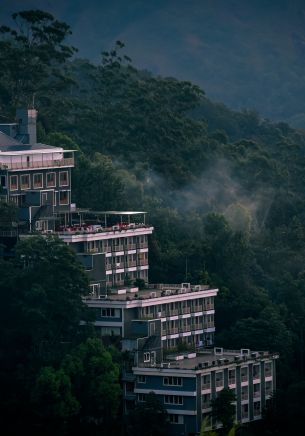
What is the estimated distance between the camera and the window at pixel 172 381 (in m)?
105

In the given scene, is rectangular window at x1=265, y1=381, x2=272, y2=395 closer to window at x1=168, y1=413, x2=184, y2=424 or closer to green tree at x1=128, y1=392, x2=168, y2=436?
window at x1=168, y1=413, x2=184, y2=424

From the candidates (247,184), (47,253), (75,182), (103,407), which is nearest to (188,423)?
(103,407)

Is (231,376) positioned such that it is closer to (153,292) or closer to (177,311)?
(177,311)

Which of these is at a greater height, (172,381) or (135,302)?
(135,302)

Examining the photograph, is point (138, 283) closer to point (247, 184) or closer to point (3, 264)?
point (3, 264)

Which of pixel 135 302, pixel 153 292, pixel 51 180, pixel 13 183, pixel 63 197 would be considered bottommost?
pixel 135 302

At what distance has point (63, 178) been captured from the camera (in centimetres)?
11875

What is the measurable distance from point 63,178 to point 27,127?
331 cm

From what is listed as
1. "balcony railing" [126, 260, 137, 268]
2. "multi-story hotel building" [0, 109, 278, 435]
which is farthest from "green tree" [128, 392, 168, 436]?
"balcony railing" [126, 260, 137, 268]

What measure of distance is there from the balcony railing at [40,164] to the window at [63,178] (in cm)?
50

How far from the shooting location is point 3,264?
108m

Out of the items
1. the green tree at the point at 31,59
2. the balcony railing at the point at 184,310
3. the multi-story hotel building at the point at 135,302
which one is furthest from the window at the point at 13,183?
the green tree at the point at 31,59

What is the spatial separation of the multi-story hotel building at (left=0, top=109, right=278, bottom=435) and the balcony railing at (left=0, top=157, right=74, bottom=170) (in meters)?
0.05

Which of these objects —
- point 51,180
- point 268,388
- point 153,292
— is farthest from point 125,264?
point 268,388
